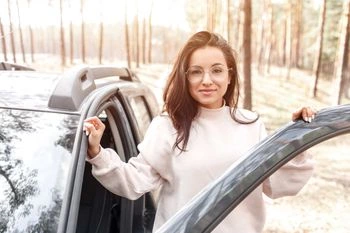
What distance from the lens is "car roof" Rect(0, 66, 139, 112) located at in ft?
6.34

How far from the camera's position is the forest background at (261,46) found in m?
5.83

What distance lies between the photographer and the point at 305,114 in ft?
5.11

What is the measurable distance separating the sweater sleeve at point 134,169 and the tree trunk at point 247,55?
10.1m

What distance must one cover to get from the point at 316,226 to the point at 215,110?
8.83 feet

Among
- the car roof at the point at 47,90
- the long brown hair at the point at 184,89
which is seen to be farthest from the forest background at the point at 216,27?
the long brown hair at the point at 184,89

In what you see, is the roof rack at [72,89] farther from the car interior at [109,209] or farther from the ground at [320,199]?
the ground at [320,199]

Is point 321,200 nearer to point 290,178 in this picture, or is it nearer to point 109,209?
point 109,209

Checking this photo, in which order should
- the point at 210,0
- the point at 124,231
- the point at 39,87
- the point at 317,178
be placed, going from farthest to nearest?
the point at 210,0
the point at 317,178
the point at 124,231
the point at 39,87

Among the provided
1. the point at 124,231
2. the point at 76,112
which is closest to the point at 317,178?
the point at 124,231

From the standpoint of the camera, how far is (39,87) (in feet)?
7.25

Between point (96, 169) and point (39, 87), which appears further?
point (39, 87)

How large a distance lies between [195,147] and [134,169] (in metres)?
0.27

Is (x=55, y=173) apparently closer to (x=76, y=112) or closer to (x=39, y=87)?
(x=76, y=112)

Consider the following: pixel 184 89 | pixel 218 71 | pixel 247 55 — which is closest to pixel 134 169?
pixel 184 89
